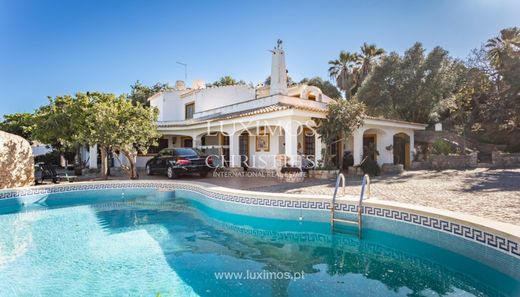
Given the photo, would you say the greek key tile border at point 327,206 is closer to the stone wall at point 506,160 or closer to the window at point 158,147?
the window at point 158,147

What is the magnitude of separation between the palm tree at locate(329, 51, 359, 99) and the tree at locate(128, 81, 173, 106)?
19.9 m

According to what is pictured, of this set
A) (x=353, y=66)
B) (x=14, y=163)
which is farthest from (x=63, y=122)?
(x=353, y=66)

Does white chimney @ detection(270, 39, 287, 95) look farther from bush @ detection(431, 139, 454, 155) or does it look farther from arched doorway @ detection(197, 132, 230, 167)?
bush @ detection(431, 139, 454, 155)

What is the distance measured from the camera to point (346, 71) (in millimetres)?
32438

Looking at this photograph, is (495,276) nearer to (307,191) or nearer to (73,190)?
(307,191)

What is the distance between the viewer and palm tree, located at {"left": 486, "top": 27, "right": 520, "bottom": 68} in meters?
19.9

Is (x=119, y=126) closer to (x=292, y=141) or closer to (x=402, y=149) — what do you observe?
(x=292, y=141)

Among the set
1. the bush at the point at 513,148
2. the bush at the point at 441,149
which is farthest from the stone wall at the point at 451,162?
the bush at the point at 513,148

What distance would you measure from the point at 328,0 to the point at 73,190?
12.4m

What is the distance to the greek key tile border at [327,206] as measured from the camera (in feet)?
12.6

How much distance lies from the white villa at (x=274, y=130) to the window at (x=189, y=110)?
421 mm

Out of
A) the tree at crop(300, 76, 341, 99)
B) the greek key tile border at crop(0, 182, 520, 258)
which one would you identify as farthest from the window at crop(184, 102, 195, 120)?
the tree at crop(300, 76, 341, 99)

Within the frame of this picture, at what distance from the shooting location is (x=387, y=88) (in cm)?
2208

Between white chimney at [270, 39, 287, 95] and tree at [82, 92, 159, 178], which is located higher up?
white chimney at [270, 39, 287, 95]
